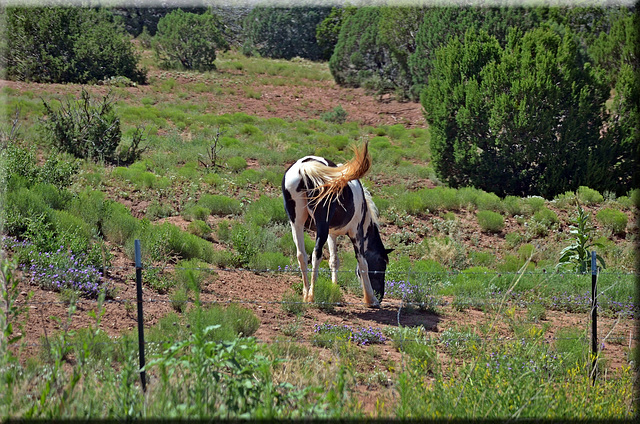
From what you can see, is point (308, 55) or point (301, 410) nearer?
point (301, 410)

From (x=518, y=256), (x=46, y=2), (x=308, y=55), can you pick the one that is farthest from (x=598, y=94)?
(x=308, y=55)


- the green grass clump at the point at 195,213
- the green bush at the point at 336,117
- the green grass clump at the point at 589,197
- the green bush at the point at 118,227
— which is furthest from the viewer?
the green bush at the point at 336,117

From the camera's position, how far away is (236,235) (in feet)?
35.9

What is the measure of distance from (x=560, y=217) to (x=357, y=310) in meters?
8.80

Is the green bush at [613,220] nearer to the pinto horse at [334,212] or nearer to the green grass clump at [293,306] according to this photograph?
the pinto horse at [334,212]

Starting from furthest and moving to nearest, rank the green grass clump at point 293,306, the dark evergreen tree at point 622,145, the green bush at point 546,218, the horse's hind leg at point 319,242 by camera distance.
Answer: the dark evergreen tree at point 622,145, the green bush at point 546,218, the horse's hind leg at point 319,242, the green grass clump at point 293,306

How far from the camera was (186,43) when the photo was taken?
46125mm

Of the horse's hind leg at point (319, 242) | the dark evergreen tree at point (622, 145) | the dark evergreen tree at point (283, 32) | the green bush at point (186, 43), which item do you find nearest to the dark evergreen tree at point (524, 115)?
the dark evergreen tree at point (622, 145)

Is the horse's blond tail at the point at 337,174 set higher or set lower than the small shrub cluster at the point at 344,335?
higher

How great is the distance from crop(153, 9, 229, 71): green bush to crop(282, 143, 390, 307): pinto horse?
39.0m

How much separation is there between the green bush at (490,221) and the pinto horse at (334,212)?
20.6 feet

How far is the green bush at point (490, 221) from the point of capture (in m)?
14.5

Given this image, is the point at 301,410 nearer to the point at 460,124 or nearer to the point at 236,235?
the point at 236,235

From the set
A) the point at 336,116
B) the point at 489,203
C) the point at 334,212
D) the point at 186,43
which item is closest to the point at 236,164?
the point at 489,203
